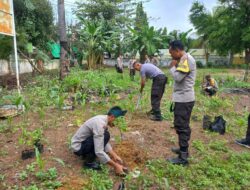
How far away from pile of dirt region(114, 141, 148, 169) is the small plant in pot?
1.20 metres

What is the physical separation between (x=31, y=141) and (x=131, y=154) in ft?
5.66

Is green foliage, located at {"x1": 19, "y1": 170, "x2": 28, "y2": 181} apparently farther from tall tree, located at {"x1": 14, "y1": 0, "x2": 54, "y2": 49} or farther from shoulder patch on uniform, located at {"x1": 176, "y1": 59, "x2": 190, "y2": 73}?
tall tree, located at {"x1": 14, "y1": 0, "x2": 54, "y2": 49}

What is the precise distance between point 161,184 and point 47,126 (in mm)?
2874

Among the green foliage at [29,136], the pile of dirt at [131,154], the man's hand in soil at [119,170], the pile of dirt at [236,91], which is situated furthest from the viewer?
the pile of dirt at [236,91]

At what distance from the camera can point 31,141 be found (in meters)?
4.96

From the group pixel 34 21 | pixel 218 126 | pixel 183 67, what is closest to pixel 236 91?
pixel 218 126

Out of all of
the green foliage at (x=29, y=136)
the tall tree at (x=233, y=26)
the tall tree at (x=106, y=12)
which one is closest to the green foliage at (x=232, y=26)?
the tall tree at (x=233, y=26)

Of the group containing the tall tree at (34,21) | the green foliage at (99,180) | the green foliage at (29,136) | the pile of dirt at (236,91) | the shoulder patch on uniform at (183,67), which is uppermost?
the tall tree at (34,21)

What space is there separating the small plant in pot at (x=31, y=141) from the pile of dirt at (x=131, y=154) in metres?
1.20

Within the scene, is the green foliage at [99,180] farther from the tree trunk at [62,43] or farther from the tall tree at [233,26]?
the tall tree at [233,26]

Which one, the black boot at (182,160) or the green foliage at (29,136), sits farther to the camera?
the green foliage at (29,136)

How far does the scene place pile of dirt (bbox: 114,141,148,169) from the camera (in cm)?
437

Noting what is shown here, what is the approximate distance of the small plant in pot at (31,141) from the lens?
14.3ft

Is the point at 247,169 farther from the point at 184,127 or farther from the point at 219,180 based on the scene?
the point at 184,127
